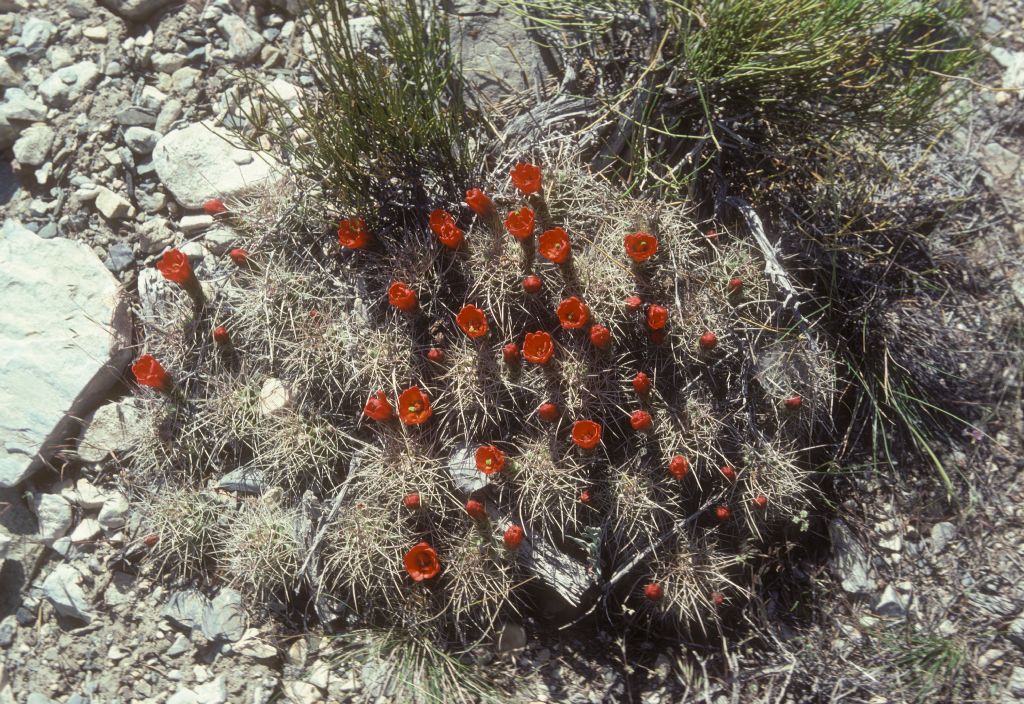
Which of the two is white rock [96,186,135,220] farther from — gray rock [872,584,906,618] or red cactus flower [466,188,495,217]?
gray rock [872,584,906,618]

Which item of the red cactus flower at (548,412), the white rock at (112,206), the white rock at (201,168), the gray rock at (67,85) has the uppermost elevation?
the gray rock at (67,85)

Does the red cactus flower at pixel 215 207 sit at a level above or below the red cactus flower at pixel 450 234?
above

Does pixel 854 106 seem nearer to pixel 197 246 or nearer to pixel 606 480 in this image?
pixel 606 480

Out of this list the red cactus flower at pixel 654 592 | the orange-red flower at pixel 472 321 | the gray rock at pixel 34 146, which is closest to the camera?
the orange-red flower at pixel 472 321

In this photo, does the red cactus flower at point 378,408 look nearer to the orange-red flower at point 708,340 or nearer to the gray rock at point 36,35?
the orange-red flower at point 708,340

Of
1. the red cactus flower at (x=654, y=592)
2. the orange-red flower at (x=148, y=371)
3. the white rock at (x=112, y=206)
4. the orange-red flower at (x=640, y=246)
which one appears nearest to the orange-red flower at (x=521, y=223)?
the orange-red flower at (x=640, y=246)

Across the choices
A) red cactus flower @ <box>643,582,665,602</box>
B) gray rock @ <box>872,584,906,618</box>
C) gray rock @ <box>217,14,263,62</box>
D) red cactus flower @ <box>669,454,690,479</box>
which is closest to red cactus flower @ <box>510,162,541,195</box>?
red cactus flower @ <box>669,454,690,479</box>
